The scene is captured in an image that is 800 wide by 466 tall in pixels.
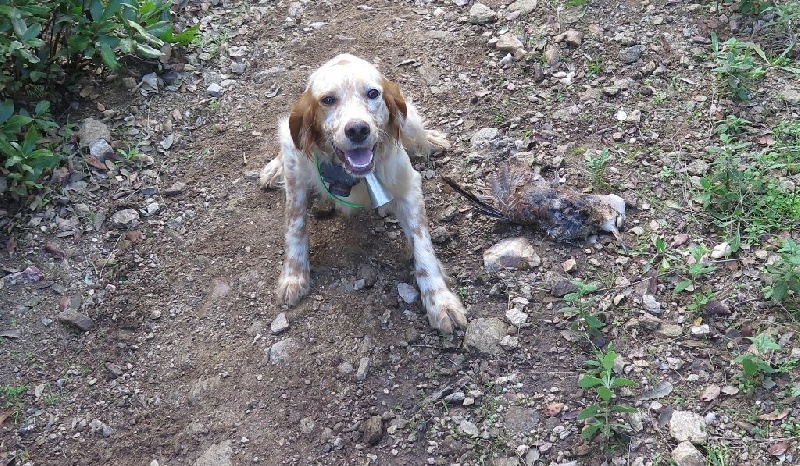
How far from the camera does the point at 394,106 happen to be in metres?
4.32

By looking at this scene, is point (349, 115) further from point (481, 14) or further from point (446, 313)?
point (481, 14)

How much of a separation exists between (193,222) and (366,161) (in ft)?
4.41

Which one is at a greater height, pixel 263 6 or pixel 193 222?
pixel 263 6

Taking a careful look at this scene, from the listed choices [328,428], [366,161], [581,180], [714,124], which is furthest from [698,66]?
[328,428]

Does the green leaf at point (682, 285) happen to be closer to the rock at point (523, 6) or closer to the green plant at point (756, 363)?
the green plant at point (756, 363)

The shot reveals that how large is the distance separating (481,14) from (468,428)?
11.3 ft

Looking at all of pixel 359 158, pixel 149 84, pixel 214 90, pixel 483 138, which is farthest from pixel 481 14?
pixel 149 84

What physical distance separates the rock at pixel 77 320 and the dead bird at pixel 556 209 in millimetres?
2202

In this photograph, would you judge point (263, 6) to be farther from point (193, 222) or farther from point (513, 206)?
point (513, 206)

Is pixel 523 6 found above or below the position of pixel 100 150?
above

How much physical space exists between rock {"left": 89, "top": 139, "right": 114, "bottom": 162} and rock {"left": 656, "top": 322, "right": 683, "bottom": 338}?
3520 millimetres

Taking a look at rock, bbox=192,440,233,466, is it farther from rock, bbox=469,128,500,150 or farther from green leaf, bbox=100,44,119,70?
green leaf, bbox=100,44,119,70

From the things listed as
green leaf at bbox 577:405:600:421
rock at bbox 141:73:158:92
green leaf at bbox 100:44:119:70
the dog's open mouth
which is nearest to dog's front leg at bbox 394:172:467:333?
the dog's open mouth

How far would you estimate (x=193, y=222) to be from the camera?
485 centimetres
